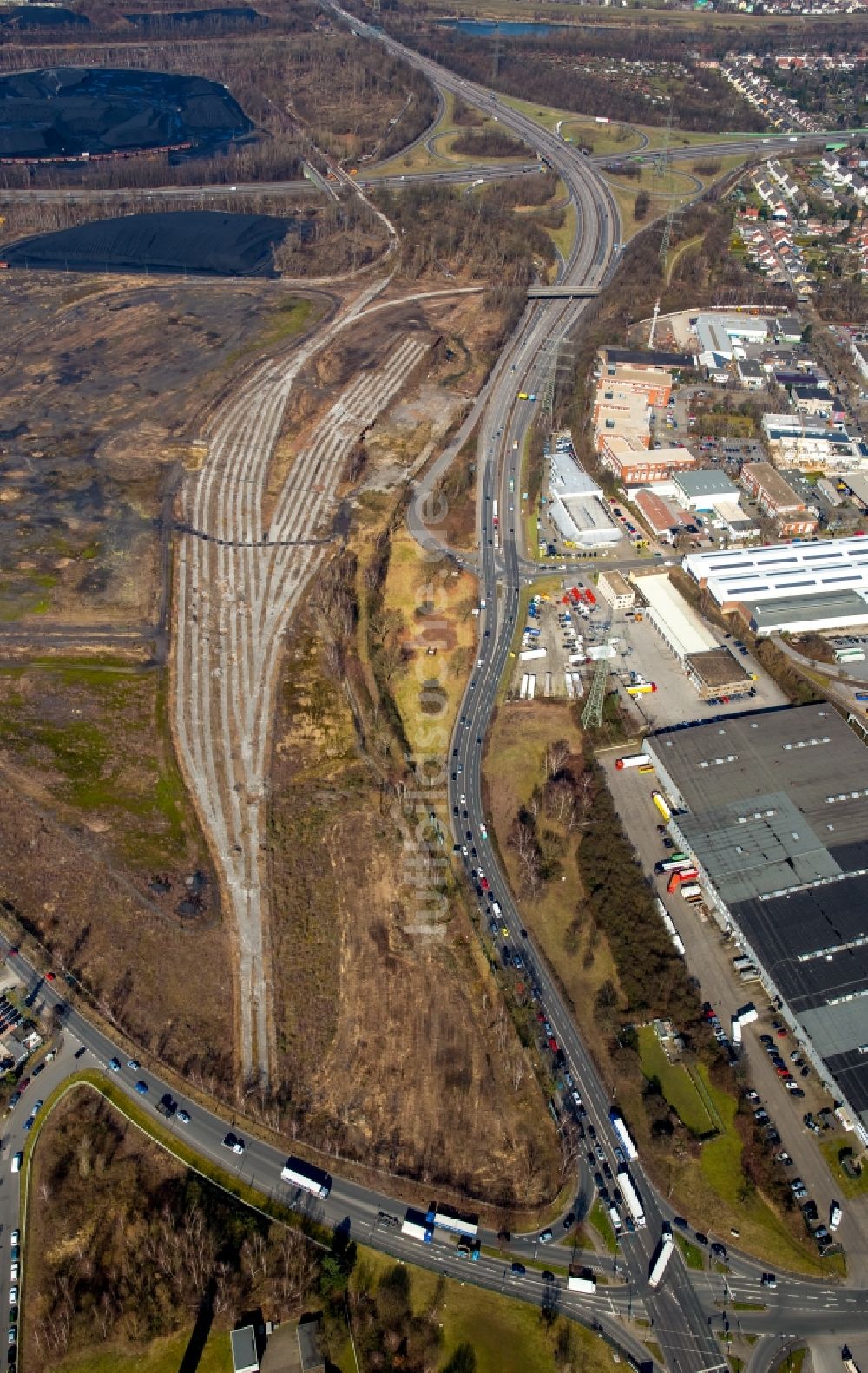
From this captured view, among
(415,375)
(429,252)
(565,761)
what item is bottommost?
(565,761)

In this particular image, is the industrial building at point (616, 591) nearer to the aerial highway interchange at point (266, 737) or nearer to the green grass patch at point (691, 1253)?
the aerial highway interchange at point (266, 737)

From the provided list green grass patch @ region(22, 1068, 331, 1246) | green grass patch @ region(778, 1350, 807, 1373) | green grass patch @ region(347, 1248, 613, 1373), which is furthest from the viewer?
green grass patch @ region(22, 1068, 331, 1246)

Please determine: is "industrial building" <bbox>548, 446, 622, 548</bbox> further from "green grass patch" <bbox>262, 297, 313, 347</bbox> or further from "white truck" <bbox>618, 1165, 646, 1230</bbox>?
"white truck" <bbox>618, 1165, 646, 1230</bbox>

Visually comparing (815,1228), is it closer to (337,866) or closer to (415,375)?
(337,866)

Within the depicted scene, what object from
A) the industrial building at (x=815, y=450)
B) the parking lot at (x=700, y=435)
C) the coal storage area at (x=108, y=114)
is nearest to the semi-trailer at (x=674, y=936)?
the parking lot at (x=700, y=435)

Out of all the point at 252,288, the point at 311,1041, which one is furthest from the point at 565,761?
the point at 252,288

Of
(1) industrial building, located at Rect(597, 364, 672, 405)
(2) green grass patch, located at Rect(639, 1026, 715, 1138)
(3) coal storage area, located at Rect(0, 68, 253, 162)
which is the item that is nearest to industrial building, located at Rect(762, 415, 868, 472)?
(1) industrial building, located at Rect(597, 364, 672, 405)
